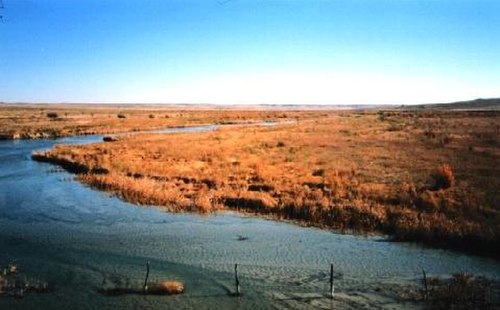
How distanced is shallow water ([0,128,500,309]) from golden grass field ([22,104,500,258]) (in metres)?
1.27

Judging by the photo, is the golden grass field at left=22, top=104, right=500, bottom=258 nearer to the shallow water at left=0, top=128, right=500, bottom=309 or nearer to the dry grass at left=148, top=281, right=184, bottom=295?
the shallow water at left=0, top=128, right=500, bottom=309

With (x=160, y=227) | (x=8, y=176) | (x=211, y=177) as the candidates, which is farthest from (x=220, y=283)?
(x=8, y=176)

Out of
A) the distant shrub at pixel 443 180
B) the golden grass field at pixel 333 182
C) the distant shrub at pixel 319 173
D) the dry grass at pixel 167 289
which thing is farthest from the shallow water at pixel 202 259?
the distant shrub at pixel 319 173

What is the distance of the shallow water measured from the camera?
517 inches

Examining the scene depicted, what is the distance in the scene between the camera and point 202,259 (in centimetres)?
1636

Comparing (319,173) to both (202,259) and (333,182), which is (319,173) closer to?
(333,182)

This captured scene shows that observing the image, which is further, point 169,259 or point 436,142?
point 436,142

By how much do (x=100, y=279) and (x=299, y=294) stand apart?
583 centimetres

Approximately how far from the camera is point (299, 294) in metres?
13.4

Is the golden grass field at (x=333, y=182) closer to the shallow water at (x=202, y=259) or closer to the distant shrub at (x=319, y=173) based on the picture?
the distant shrub at (x=319, y=173)

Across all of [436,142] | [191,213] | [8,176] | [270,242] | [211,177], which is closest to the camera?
[270,242]

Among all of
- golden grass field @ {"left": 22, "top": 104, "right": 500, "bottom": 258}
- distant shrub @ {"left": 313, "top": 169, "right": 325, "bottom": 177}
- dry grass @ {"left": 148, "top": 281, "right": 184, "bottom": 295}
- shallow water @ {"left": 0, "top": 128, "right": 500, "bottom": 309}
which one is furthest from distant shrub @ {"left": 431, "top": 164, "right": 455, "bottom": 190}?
dry grass @ {"left": 148, "top": 281, "right": 184, "bottom": 295}

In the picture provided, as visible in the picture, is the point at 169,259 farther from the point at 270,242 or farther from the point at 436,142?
the point at 436,142

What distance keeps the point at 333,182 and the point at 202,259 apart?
40.9ft
